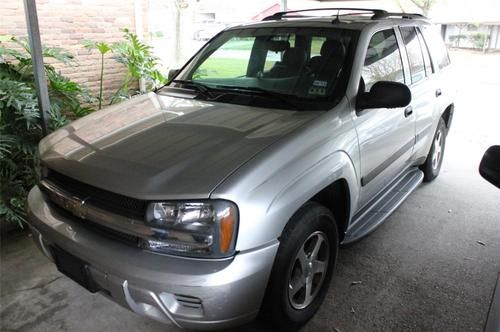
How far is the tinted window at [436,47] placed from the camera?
388 cm

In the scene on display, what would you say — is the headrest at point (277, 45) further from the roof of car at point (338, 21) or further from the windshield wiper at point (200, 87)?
the windshield wiper at point (200, 87)

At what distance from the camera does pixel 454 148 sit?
598 centimetres

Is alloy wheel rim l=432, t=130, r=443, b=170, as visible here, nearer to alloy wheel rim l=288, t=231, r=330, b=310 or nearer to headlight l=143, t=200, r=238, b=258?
alloy wheel rim l=288, t=231, r=330, b=310

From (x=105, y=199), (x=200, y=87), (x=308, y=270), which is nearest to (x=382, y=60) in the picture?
(x=200, y=87)

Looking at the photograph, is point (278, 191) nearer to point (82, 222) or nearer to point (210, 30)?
point (82, 222)

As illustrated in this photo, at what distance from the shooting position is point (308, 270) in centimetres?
225

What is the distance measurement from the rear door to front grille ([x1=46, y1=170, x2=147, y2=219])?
4.58 feet

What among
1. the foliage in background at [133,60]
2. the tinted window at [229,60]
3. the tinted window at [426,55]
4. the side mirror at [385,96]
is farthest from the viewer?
the foliage in background at [133,60]

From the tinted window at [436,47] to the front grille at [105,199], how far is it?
10.6 ft

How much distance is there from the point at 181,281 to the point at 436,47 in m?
3.61

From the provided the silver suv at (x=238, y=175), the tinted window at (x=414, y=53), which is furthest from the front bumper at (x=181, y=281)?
the tinted window at (x=414, y=53)

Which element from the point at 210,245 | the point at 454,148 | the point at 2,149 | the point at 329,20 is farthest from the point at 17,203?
the point at 454,148

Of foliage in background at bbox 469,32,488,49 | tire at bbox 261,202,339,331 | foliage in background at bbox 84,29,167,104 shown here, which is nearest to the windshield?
tire at bbox 261,202,339,331

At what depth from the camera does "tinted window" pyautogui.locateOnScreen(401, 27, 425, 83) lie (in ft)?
11.0
